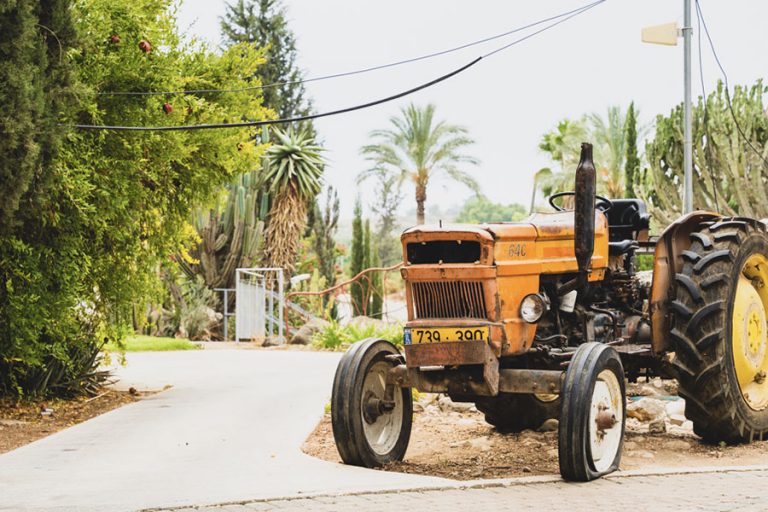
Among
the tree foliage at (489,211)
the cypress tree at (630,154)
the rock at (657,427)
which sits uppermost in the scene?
the tree foliage at (489,211)

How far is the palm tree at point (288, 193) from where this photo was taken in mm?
32594

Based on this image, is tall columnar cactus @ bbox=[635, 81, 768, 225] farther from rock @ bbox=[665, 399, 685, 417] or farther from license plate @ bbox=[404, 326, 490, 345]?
license plate @ bbox=[404, 326, 490, 345]

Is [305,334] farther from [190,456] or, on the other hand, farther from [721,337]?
[721,337]

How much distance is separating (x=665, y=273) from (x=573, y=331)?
121 cm

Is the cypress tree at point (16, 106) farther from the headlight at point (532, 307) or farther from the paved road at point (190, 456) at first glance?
the headlight at point (532, 307)

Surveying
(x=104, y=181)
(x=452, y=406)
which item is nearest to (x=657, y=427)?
(x=452, y=406)

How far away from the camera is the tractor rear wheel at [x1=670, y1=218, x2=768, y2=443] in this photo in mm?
9117

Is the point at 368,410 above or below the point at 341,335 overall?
below

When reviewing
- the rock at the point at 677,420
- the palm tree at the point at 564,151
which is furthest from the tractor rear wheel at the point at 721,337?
the palm tree at the point at 564,151

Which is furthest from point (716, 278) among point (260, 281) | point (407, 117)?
point (407, 117)

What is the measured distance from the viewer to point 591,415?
7.66 metres

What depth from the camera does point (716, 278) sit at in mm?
9227

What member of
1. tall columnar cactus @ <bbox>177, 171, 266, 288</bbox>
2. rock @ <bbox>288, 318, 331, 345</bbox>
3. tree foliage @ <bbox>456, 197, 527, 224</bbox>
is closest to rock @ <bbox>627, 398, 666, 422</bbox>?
rock @ <bbox>288, 318, 331, 345</bbox>

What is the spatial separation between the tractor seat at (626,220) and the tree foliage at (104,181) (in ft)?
18.9
